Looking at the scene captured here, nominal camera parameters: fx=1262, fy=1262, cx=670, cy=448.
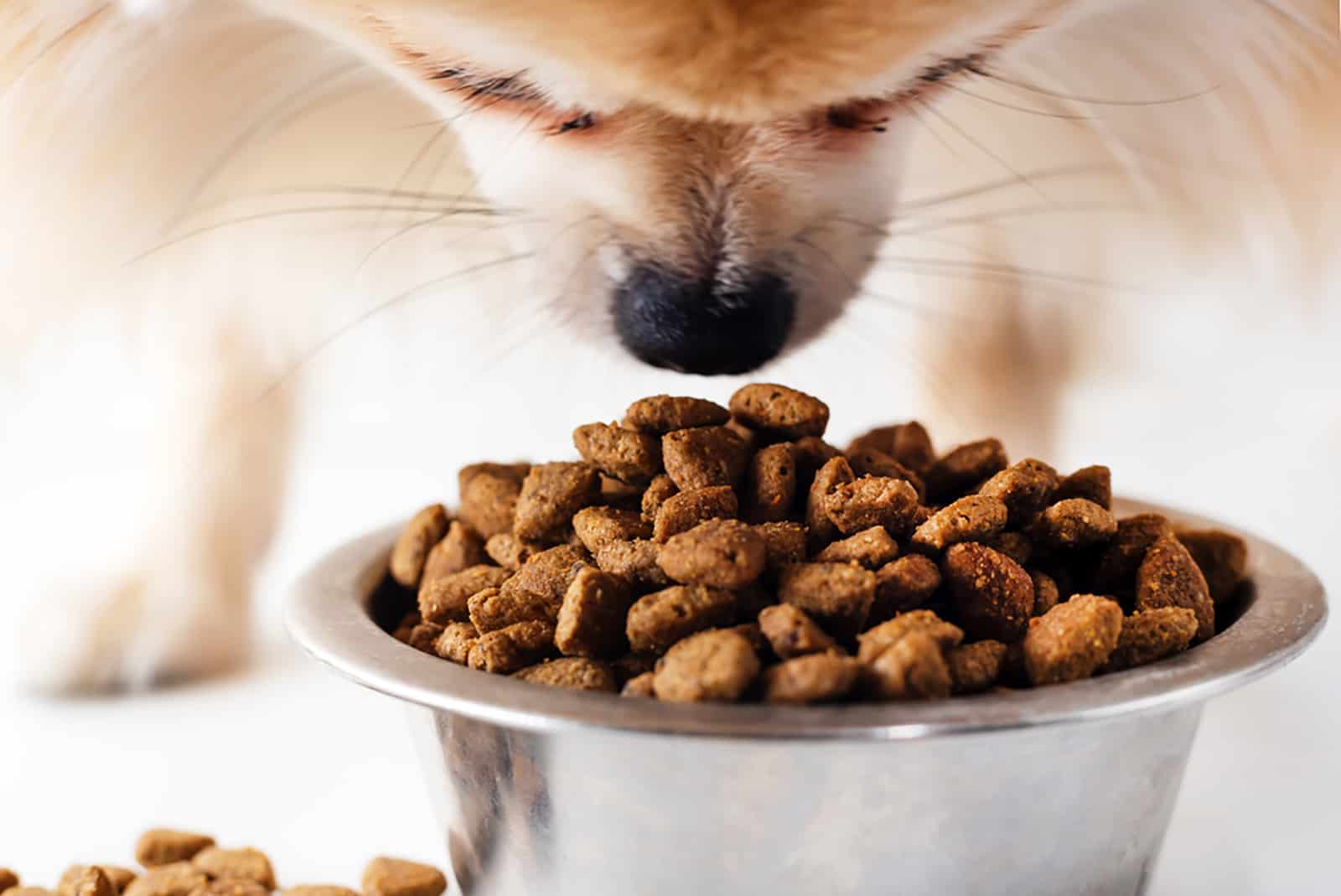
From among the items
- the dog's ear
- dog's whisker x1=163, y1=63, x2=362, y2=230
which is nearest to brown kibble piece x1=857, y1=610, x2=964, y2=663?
the dog's ear

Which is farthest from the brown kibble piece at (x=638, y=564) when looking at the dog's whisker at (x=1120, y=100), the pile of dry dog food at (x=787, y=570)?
the dog's whisker at (x=1120, y=100)

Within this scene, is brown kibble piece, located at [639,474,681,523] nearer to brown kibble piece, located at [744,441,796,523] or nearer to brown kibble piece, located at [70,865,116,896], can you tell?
brown kibble piece, located at [744,441,796,523]

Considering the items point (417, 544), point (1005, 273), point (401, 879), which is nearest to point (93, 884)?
point (401, 879)

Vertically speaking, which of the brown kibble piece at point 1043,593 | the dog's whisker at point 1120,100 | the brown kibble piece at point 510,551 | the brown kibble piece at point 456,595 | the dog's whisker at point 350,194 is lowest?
the brown kibble piece at point 456,595

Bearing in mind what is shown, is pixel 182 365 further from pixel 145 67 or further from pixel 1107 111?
pixel 1107 111

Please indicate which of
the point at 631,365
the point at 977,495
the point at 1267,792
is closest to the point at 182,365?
the point at 631,365

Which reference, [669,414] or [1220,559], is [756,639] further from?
[1220,559]

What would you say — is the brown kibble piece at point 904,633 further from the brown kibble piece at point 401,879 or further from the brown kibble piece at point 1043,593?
the brown kibble piece at point 401,879
